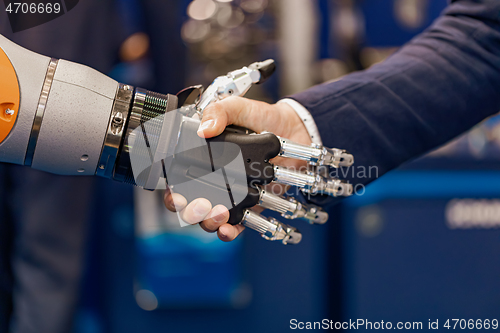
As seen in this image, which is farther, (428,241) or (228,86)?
(428,241)

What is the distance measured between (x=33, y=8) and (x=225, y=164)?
1.57ft

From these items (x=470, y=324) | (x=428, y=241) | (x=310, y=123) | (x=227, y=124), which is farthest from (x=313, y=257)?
(x=227, y=124)

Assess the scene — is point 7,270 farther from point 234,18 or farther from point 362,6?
point 362,6

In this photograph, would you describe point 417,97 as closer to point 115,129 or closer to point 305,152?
point 305,152

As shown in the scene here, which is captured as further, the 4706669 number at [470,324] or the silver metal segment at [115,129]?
the 4706669 number at [470,324]

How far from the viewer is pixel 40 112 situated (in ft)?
1.25

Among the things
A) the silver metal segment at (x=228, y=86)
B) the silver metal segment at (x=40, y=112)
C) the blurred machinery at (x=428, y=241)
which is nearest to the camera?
the silver metal segment at (x=40, y=112)

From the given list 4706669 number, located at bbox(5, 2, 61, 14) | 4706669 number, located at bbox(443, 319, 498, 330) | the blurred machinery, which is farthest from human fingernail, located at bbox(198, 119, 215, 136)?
4706669 number, located at bbox(443, 319, 498, 330)

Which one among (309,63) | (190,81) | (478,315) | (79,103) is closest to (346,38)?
(309,63)

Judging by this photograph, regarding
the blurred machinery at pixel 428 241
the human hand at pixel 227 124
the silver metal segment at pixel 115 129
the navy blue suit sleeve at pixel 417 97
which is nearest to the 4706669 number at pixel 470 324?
the blurred machinery at pixel 428 241

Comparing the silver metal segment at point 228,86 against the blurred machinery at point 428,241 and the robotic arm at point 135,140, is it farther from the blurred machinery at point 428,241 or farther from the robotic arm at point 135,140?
the blurred machinery at point 428,241

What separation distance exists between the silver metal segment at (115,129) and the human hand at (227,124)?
0.08 metres

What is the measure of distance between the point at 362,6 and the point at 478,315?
0.99 metres

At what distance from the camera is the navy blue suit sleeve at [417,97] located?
0.59m
